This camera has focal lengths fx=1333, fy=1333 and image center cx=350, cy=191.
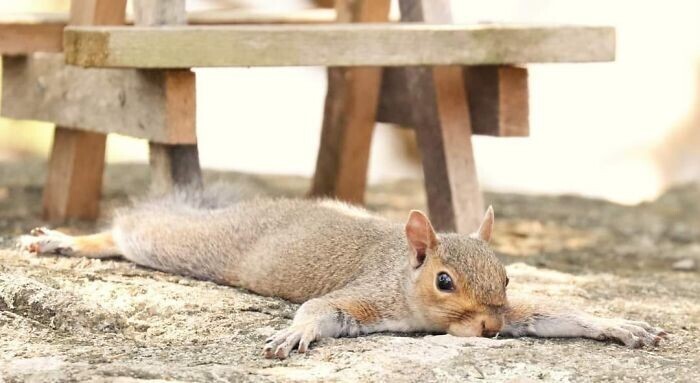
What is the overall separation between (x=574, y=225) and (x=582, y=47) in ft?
7.15

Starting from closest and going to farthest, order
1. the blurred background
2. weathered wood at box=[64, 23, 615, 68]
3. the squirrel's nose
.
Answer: the squirrel's nose → weathered wood at box=[64, 23, 615, 68] → the blurred background

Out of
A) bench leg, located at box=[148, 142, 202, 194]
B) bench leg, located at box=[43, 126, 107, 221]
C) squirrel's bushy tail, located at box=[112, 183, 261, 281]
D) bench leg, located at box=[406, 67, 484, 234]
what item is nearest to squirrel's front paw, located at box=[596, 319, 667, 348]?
squirrel's bushy tail, located at box=[112, 183, 261, 281]

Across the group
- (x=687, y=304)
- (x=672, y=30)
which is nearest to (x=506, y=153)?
(x=672, y=30)

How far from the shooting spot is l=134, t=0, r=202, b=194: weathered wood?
5145 mm

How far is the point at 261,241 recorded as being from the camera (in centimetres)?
481

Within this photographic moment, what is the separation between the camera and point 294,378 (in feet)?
11.4

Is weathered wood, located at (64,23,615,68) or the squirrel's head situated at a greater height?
weathered wood, located at (64,23,615,68)

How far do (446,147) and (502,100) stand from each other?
1.11ft

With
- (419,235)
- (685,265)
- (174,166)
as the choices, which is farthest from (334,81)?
(419,235)

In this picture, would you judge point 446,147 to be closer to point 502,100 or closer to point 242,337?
point 502,100

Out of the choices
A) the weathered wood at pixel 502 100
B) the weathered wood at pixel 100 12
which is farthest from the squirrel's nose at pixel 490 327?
the weathered wood at pixel 100 12

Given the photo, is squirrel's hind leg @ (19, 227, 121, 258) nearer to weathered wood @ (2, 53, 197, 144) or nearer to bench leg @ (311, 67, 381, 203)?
weathered wood @ (2, 53, 197, 144)

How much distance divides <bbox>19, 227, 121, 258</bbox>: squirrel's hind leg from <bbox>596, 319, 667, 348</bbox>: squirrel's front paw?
2.00 m

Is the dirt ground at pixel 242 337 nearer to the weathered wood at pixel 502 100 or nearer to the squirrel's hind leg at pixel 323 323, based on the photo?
the squirrel's hind leg at pixel 323 323
